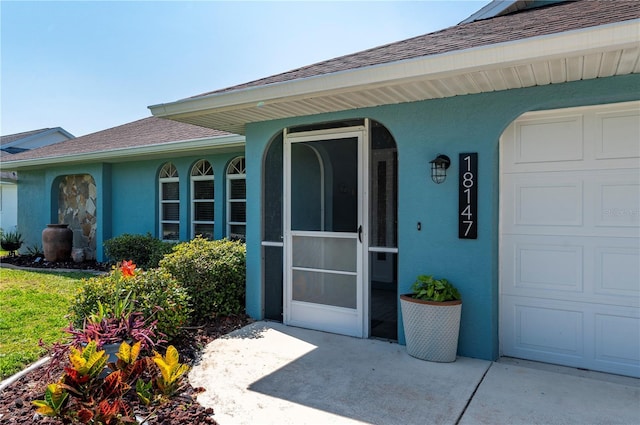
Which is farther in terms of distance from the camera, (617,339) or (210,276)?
(210,276)

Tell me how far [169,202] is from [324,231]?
5.75 m

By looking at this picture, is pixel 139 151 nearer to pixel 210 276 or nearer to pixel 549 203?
pixel 210 276

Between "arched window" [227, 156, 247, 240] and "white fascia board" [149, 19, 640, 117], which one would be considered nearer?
"white fascia board" [149, 19, 640, 117]

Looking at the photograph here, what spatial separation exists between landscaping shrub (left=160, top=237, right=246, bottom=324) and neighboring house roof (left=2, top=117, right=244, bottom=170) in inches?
92.6

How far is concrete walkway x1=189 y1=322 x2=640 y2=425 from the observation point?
296 cm

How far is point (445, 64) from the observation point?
334 cm

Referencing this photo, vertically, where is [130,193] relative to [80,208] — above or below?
above

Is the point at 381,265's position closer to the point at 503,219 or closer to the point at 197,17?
the point at 503,219

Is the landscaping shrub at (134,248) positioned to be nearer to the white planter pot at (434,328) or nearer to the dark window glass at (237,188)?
the dark window glass at (237,188)

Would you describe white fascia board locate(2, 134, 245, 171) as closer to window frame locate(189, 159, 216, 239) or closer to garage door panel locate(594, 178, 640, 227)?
window frame locate(189, 159, 216, 239)

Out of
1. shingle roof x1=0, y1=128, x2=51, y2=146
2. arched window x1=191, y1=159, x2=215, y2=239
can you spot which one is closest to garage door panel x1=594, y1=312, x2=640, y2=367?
arched window x1=191, y1=159, x2=215, y2=239

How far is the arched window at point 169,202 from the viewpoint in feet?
31.0

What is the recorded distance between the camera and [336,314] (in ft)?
16.3

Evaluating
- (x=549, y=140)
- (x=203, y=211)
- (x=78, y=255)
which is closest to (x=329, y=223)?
(x=549, y=140)
